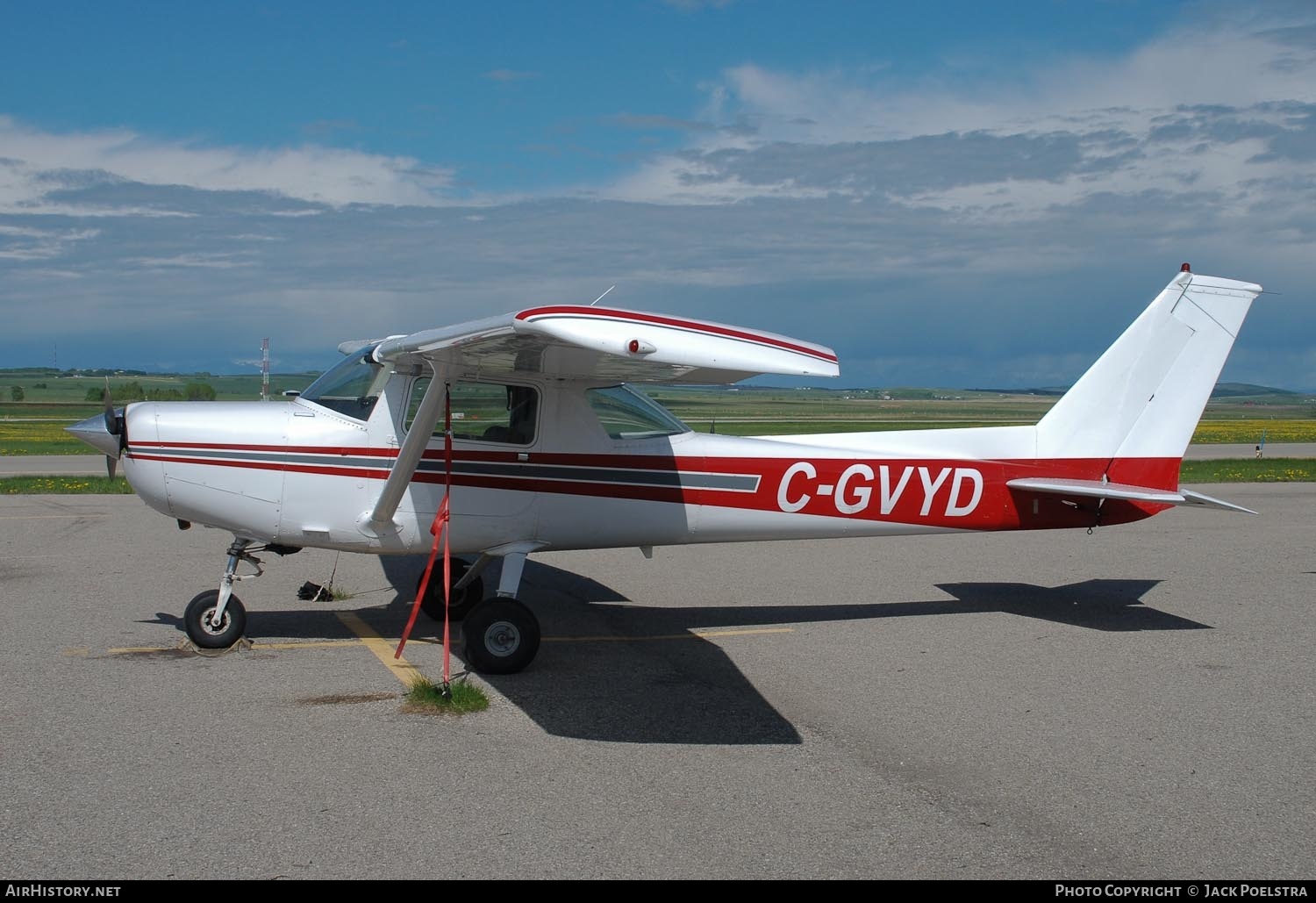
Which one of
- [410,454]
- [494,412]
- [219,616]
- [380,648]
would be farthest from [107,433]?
[494,412]

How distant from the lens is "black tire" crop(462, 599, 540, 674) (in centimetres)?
709

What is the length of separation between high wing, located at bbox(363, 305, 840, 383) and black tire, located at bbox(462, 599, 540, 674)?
1656mm

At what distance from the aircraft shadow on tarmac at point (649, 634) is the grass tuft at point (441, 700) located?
0.25 metres

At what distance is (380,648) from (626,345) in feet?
13.4

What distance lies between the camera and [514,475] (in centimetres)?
764

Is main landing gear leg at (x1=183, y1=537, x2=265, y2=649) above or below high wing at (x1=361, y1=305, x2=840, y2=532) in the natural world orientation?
below

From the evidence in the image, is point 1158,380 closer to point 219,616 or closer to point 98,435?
point 219,616

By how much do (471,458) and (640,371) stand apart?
4.77ft

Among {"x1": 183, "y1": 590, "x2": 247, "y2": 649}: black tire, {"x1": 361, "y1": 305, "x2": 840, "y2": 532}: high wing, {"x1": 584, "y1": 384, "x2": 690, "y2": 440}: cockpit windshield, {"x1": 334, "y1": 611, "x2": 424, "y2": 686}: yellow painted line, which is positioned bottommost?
{"x1": 334, "y1": 611, "x2": 424, "y2": 686}: yellow painted line

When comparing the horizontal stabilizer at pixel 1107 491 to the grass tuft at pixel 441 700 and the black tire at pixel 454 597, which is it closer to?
the black tire at pixel 454 597

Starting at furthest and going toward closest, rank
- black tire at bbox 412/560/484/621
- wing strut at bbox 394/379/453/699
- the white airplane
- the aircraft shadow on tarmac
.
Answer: black tire at bbox 412/560/484/621 < the white airplane < wing strut at bbox 394/379/453/699 < the aircraft shadow on tarmac

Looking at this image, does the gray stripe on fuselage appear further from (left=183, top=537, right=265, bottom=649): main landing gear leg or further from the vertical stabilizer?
the vertical stabilizer

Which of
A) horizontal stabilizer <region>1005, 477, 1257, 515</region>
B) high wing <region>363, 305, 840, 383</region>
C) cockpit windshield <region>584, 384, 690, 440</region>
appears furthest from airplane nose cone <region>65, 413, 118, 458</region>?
horizontal stabilizer <region>1005, 477, 1257, 515</region>
